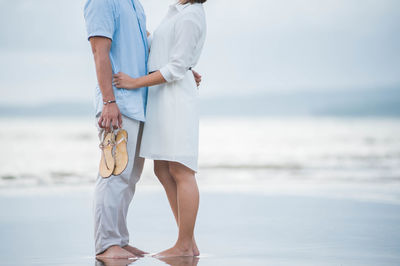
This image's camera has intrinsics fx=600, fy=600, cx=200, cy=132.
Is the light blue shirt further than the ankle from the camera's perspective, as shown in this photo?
No

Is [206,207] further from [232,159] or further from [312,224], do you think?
[232,159]

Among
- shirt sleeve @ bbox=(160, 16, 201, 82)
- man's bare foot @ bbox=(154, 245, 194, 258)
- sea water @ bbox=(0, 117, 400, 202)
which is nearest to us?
shirt sleeve @ bbox=(160, 16, 201, 82)

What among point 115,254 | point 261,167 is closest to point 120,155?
point 115,254

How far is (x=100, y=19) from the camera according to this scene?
2.94 meters

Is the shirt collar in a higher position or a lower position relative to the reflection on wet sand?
higher

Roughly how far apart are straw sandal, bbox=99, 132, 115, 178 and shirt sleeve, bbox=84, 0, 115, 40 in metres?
0.49

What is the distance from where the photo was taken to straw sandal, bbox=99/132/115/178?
9.72 ft

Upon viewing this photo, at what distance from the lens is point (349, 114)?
35.5m

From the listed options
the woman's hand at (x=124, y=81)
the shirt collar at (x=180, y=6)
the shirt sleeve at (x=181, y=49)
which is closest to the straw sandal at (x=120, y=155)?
the woman's hand at (x=124, y=81)

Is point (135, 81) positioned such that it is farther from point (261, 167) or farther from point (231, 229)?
point (261, 167)

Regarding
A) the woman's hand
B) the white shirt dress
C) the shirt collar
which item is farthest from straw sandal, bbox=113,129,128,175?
the shirt collar

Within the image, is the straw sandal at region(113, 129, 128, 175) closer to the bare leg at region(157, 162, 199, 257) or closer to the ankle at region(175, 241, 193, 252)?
the bare leg at region(157, 162, 199, 257)

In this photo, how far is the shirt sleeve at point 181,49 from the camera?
9.75ft

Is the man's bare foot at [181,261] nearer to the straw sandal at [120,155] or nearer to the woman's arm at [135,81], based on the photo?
the straw sandal at [120,155]
